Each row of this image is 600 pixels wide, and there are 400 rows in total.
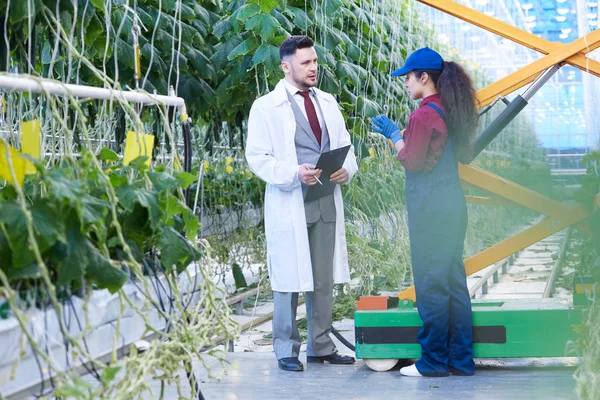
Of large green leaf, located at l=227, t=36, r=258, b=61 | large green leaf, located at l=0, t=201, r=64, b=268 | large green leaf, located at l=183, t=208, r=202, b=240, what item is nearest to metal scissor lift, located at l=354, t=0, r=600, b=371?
large green leaf, located at l=227, t=36, r=258, b=61

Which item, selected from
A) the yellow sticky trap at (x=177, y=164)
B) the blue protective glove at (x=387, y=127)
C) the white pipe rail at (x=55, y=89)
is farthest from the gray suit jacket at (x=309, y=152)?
the white pipe rail at (x=55, y=89)

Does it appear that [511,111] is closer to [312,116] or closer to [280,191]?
[312,116]

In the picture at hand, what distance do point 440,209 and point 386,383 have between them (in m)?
0.73

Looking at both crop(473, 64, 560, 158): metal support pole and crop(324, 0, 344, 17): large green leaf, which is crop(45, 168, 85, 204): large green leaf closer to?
crop(473, 64, 560, 158): metal support pole

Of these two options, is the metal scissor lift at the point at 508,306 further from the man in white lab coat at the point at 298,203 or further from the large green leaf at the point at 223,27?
the large green leaf at the point at 223,27

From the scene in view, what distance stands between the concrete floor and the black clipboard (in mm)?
759

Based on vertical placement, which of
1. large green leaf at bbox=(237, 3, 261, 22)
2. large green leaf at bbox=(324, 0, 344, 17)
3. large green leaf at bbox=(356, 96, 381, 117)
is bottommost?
large green leaf at bbox=(356, 96, 381, 117)

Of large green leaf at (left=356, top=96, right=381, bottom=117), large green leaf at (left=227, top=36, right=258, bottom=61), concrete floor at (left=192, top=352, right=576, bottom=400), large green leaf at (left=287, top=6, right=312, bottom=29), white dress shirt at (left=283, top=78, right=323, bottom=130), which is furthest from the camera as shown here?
large green leaf at (left=356, top=96, right=381, bottom=117)

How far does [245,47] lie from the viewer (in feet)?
14.8

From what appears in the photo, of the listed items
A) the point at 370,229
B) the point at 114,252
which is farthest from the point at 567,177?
the point at 370,229

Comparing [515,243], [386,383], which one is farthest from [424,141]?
[386,383]

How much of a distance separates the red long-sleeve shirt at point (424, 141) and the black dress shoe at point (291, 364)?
38.2 inches

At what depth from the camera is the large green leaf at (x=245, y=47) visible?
4.50m

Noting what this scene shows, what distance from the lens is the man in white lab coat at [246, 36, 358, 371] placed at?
3801mm
